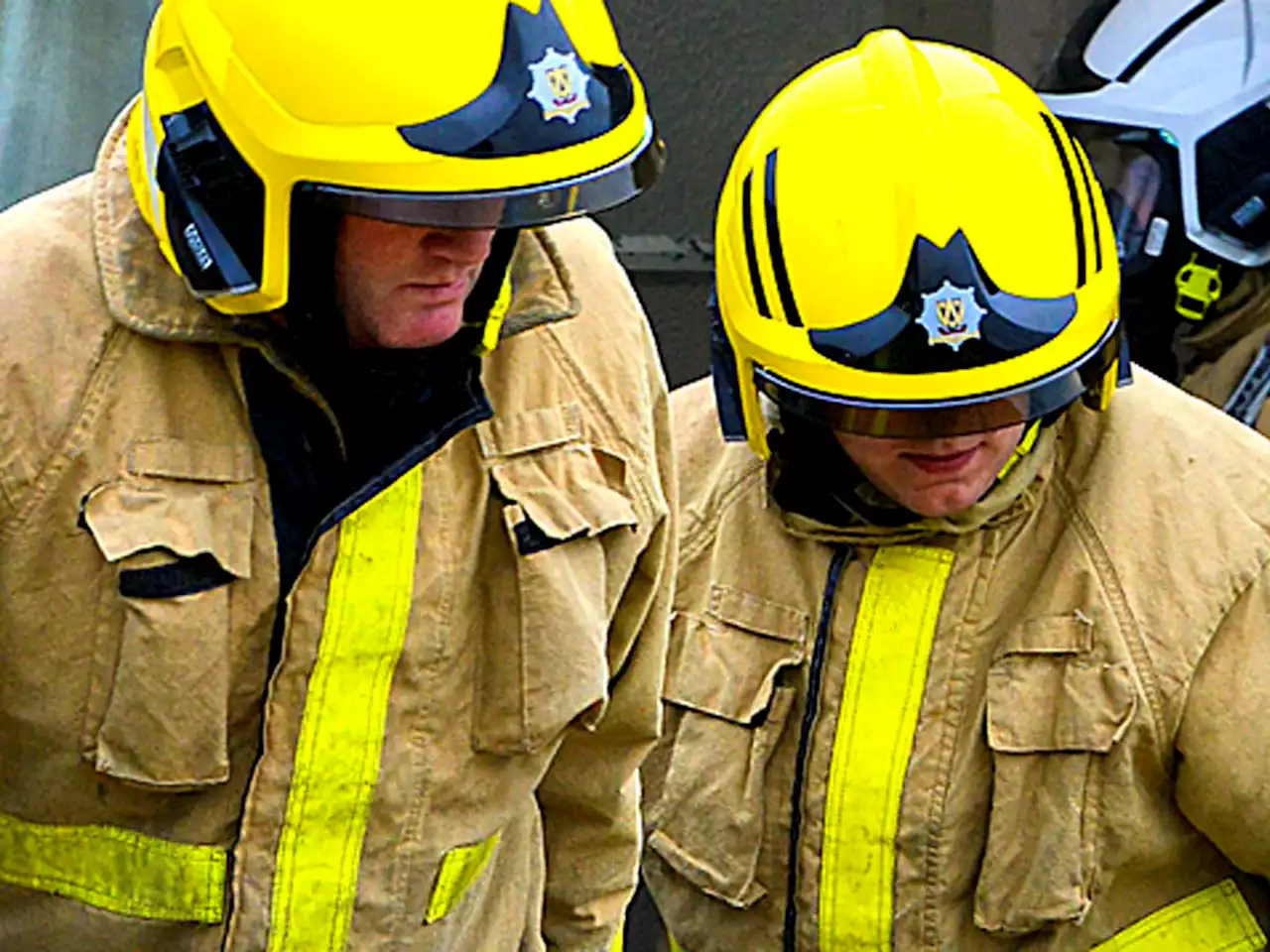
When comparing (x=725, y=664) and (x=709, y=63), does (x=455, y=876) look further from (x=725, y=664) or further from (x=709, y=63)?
(x=709, y=63)

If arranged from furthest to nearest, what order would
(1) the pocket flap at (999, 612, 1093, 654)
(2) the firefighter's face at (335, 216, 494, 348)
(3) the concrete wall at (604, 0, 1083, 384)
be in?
(3) the concrete wall at (604, 0, 1083, 384) < (1) the pocket flap at (999, 612, 1093, 654) < (2) the firefighter's face at (335, 216, 494, 348)

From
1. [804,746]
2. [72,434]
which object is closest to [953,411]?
[804,746]

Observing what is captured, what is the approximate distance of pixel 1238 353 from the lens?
4.39 metres

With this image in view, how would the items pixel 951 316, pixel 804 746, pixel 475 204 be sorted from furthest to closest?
1. pixel 804 746
2. pixel 951 316
3. pixel 475 204

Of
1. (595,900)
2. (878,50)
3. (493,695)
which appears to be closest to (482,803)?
(493,695)

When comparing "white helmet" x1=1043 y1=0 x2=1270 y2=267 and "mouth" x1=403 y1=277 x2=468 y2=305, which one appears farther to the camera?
"white helmet" x1=1043 y1=0 x2=1270 y2=267

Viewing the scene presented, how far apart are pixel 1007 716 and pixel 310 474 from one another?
108 cm

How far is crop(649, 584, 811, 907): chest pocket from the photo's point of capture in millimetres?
3262

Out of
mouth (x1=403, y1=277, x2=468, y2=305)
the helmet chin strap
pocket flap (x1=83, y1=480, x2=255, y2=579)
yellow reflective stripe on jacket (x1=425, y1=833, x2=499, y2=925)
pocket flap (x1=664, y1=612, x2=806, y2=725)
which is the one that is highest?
mouth (x1=403, y1=277, x2=468, y2=305)

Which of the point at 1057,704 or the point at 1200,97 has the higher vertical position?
the point at 1200,97

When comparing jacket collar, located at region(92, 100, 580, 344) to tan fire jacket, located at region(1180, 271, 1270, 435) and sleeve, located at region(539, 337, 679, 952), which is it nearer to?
sleeve, located at region(539, 337, 679, 952)

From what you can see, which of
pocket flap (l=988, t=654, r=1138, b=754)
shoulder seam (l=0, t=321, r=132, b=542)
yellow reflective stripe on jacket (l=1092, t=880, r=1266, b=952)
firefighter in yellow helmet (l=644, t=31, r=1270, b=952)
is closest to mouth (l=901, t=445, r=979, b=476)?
firefighter in yellow helmet (l=644, t=31, r=1270, b=952)

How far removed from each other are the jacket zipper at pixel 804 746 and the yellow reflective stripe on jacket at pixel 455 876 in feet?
1.83

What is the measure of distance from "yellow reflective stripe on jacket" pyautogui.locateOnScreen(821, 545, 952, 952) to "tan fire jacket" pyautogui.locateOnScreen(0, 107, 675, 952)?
0.42 meters
